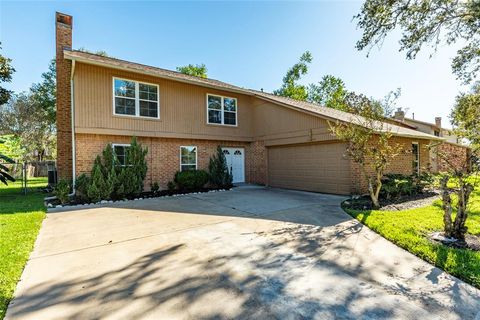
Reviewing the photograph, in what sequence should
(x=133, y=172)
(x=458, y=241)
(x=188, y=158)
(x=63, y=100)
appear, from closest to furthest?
(x=458, y=241), (x=133, y=172), (x=63, y=100), (x=188, y=158)

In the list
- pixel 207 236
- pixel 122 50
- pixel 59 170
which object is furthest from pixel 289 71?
pixel 207 236

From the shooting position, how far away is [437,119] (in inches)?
1427

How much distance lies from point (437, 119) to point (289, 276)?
141ft

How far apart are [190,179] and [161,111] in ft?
11.0

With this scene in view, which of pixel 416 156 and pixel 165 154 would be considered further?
pixel 416 156

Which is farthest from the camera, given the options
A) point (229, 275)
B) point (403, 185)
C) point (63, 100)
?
point (63, 100)

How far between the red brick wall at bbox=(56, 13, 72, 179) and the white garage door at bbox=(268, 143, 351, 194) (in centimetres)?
945

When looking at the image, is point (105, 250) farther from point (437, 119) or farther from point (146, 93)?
point (437, 119)

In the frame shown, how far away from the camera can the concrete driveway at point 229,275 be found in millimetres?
2793

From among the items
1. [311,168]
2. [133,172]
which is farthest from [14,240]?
[311,168]

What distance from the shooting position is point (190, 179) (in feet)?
38.4

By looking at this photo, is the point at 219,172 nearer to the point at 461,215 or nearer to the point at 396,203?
the point at 396,203

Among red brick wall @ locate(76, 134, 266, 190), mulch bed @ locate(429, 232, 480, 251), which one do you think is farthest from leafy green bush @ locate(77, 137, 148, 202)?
mulch bed @ locate(429, 232, 480, 251)

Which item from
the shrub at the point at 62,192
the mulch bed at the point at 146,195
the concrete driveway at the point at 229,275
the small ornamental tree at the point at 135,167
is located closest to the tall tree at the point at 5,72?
the mulch bed at the point at 146,195
